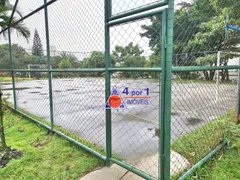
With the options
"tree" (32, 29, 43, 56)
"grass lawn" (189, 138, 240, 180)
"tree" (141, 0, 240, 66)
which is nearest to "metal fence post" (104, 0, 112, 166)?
"tree" (141, 0, 240, 66)

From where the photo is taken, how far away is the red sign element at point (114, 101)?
6.23ft

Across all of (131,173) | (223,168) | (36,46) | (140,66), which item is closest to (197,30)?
(140,66)

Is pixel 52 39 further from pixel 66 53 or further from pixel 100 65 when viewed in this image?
pixel 100 65

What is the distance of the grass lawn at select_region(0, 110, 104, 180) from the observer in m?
2.00

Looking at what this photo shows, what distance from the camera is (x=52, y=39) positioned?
9.33 ft

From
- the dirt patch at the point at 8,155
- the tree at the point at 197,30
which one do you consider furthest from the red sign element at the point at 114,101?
the dirt patch at the point at 8,155

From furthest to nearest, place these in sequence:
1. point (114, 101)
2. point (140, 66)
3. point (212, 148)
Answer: point (212, 148)
point (114, 101)
point (140, 66)

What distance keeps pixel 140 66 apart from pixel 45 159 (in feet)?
5.70

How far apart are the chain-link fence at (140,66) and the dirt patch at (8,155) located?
67 centimetres

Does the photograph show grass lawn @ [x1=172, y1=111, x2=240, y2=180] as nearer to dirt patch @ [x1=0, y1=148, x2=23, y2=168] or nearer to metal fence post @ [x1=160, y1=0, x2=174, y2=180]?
Answer: metal fence post @ [x1=160, y1=0, x2=174, y2=180]

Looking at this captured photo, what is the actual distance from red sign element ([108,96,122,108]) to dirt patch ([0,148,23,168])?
1.50m

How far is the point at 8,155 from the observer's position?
2.34 metres

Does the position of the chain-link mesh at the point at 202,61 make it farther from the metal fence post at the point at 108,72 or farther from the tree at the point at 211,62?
the metal fence post at the point at 108,72

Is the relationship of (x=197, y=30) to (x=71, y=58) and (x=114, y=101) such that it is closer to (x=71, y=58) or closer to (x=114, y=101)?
(x=114, y=101)
